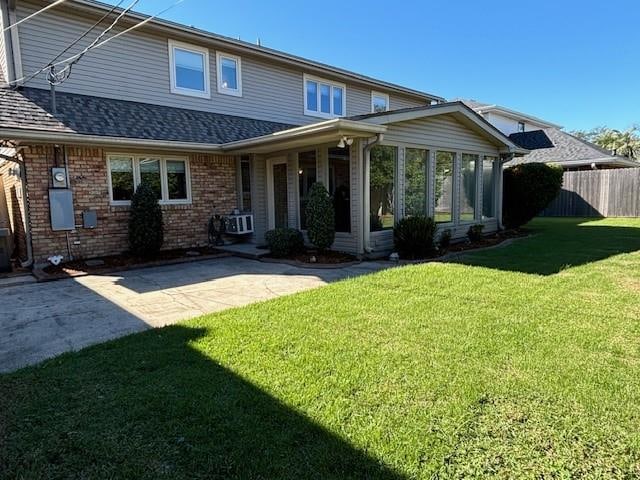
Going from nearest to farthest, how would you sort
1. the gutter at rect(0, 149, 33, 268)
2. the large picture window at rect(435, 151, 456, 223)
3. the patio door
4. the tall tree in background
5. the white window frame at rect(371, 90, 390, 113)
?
the gutter at rect(0, 149, 33, 268), the large picture window at rect(435, 151, 456, 223), the patio door, the white window frame at rect(371, 90, 390, 113), the tall tree in background

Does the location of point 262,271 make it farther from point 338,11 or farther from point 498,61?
point 498,61

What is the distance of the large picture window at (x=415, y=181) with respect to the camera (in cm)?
930

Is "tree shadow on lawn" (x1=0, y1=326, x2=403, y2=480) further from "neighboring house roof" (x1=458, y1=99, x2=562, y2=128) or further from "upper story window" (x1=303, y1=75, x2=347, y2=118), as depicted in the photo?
"neighboring house roof" (x1=458, y1=99, x2=562, y2=128)

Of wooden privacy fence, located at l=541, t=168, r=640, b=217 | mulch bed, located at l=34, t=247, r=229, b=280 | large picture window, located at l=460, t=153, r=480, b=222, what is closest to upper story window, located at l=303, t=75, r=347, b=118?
large picture window, located at l=460, t=153, r=480, b=222

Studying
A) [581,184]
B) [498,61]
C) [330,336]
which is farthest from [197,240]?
[498,61]

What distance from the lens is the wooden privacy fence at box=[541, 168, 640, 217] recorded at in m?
16.3

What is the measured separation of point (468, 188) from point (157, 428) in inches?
416

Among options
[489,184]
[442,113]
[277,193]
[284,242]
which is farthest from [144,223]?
[489,184]

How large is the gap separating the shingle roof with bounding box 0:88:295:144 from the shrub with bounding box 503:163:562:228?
331 inches

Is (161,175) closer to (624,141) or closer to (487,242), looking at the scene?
(487,242)

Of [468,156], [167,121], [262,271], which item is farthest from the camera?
[468,156]

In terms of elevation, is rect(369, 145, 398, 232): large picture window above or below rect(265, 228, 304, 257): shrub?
above

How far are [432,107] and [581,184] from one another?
1323cm

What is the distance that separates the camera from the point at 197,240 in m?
10.1
